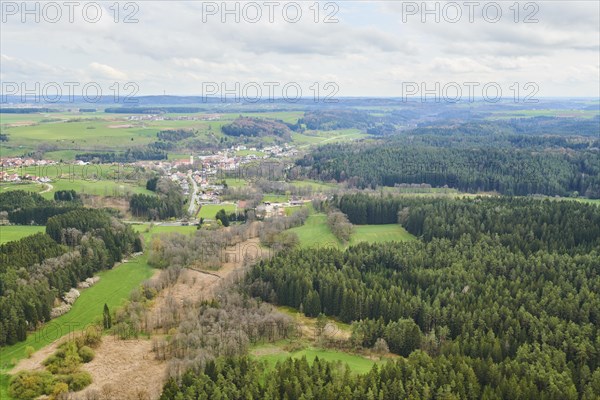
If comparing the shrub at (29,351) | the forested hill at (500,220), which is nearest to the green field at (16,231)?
the shrub at (29,351)

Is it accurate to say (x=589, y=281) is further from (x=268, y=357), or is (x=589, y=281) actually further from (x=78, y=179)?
(x=78, y=179)

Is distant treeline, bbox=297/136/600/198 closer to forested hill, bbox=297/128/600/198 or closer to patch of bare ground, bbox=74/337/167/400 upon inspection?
forested hill, bbox=297/128/600/198

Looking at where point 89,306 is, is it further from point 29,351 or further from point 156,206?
point 156,206

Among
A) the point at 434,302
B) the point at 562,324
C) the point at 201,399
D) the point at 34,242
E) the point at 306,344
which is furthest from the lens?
the point at 34,242

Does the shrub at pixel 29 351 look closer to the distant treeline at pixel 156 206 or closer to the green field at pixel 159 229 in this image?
the green field at pixel 159 229

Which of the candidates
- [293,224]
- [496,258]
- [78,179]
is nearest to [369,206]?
[293,224]
